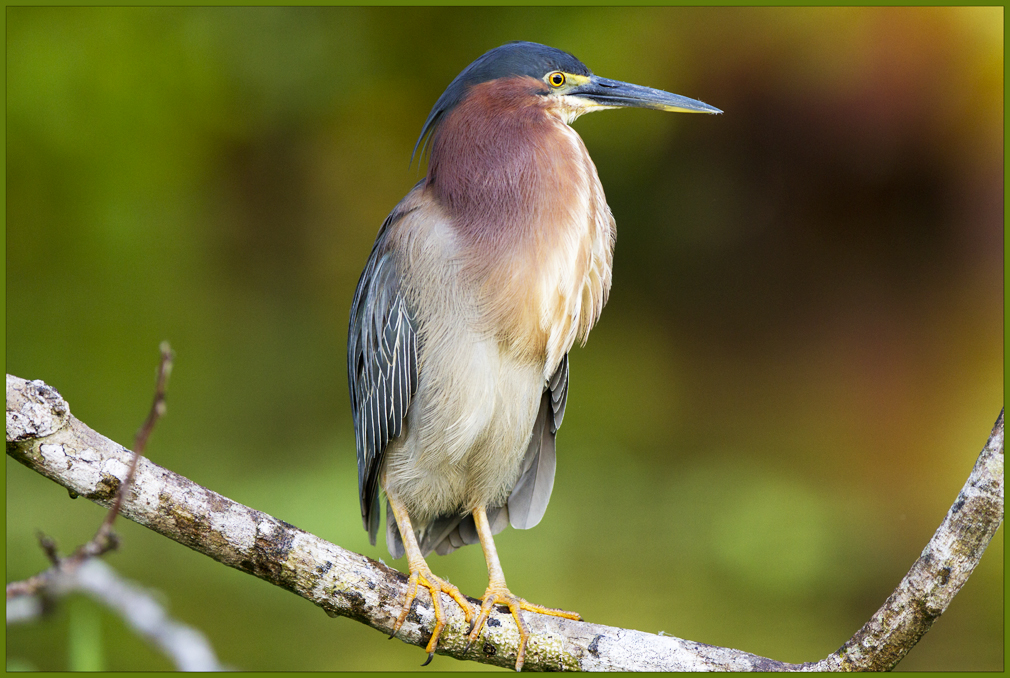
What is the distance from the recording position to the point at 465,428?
6.31ft

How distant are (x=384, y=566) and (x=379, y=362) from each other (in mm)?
539

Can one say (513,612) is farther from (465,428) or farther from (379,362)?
(379,362)

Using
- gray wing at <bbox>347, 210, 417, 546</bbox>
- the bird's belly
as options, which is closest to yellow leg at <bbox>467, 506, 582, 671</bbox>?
the bird's belly

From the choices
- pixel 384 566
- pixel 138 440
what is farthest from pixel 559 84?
pixel 138 440

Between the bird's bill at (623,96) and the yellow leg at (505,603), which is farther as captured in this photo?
the bird's bill at (623,96)

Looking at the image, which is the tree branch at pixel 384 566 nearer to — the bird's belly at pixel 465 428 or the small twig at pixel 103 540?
the bird's belly at pixel 465 428

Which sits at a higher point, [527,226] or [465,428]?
[527,226]

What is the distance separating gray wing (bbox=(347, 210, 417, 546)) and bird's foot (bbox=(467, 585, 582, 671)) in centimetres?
46

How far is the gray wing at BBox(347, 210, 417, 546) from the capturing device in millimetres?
1968

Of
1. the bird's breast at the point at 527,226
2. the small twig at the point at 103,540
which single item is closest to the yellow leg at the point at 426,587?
the bird's breast at the point at 527,226

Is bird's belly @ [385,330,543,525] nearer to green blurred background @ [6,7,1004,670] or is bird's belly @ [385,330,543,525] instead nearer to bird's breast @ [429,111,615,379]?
bird's breast @ [429,111,615,379]

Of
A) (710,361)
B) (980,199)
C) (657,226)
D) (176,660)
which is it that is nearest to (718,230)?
(657,226)

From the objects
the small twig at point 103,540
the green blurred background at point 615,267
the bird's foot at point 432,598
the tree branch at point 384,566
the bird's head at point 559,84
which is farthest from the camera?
the green blurred background at point 615,267

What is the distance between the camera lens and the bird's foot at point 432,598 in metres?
1.69
